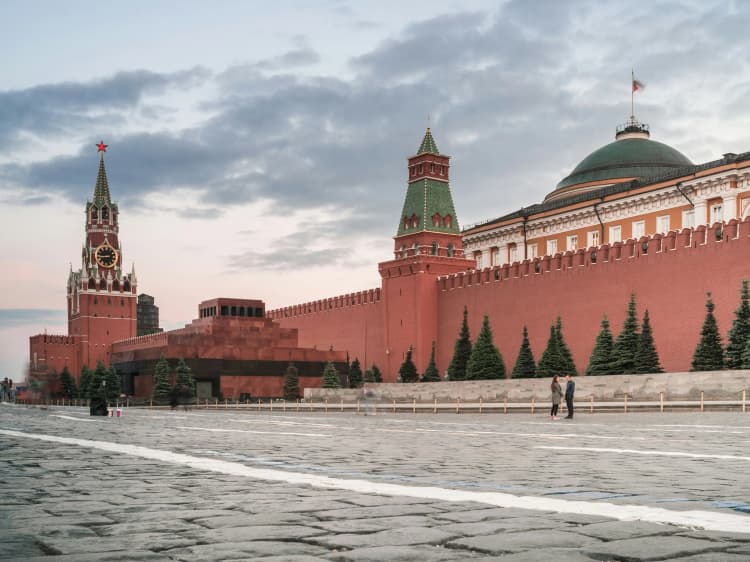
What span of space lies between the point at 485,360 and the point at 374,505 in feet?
96.2

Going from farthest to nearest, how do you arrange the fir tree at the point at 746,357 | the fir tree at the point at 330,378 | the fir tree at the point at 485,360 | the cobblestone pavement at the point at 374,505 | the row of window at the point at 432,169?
the row of window at the point at 432,169
the fir tree at the point at 330,378
the fir tree at the point at 485,360
the fir tree at the point at 746,357
the cobblestone pavement at the point at 374,505

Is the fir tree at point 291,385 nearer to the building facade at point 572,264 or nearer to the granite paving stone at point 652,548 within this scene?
the building facade at point 572,264

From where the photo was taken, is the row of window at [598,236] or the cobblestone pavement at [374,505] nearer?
the cobblestone pavement at [374,505]

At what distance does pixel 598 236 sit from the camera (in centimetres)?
4075

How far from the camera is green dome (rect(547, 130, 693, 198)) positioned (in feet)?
144

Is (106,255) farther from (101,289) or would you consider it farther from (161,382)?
(161,382)

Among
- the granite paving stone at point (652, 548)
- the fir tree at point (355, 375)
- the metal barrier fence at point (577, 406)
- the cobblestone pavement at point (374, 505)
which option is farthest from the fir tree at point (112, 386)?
the granite paving stone at point (652, 548)

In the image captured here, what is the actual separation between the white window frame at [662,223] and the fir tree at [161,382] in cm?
2582

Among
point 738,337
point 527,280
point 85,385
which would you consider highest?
point 527,280

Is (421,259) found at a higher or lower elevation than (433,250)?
lower

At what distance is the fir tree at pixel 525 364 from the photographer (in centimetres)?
3122

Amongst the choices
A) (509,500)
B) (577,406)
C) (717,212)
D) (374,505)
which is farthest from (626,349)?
(374,505)

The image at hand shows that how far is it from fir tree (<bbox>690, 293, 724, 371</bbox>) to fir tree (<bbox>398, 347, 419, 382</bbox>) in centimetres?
1516

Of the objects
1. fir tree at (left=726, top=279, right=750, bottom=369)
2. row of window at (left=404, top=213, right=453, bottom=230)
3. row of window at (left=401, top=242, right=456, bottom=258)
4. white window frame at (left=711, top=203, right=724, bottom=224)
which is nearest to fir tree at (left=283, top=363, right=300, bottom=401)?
row of window at (left=401, top=242, right=456, bottom=258)
